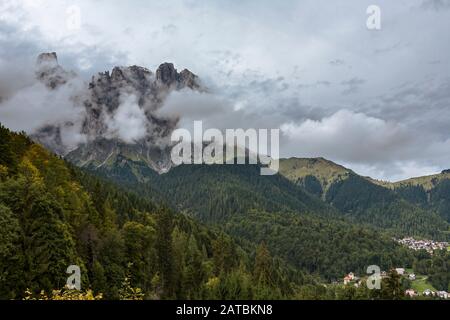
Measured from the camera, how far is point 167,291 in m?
108

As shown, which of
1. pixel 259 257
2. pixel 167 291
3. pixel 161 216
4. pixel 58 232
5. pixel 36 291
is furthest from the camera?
pixel 259 257

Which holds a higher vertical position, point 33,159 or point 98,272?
point 33,159

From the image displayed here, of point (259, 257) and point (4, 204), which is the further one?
point (259, 257)

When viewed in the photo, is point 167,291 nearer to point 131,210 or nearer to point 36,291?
point 36,291

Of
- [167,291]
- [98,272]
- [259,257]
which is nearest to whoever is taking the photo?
[98,272]

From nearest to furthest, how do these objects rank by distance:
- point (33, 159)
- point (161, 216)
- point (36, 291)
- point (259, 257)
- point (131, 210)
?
1. point (36, 291)
2. point (33, 159)
3. point (161, 216)
4. point (259, 257)
5. point (131, 210)

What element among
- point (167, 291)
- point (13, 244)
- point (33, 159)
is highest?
point (33, 159)

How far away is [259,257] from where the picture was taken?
136750mm
